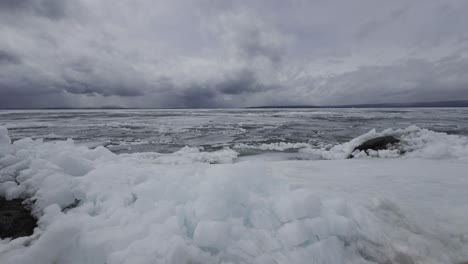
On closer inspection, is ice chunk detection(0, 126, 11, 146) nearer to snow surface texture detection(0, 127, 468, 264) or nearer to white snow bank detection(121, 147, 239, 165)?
snow surface texture detection(0, 127, 468, 264)

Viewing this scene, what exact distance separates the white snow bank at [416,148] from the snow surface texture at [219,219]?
4259mm

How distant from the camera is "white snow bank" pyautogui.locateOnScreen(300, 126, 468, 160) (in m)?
7.76

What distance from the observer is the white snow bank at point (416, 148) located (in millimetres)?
7762

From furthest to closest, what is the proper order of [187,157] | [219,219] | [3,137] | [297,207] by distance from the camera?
[187,157] → [3,137] → [297,207] → [219,219]

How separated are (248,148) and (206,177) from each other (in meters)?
7.57

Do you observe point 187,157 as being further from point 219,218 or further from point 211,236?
point 211,236

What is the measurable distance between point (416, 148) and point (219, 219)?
9045 mm

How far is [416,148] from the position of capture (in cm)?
884

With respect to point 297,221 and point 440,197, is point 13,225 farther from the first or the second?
Result: point 440,197

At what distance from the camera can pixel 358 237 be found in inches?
107

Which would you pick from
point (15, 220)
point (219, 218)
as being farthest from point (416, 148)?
point (15, 220)

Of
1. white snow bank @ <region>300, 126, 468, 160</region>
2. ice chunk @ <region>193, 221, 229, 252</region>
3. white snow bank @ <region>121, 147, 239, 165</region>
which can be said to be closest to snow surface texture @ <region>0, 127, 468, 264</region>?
ice chunk @ <region>193, 221, 229, 252</region>

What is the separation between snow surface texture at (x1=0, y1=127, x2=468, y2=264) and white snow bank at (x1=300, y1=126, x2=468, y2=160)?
168 inches

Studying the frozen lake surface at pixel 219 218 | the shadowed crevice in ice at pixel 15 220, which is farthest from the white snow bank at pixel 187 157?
the shadowed crevice in ice at pixel 15 220
